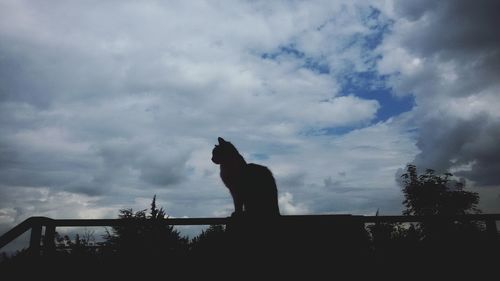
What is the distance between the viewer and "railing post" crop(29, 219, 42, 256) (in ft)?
11.3

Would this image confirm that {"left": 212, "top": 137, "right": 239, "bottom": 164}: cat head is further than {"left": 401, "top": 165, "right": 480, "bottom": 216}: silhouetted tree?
No

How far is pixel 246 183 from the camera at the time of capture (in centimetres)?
598

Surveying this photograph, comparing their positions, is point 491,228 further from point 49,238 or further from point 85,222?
point 49,238

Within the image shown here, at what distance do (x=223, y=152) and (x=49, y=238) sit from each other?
3.88 meters

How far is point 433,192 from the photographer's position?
2911 centimetres

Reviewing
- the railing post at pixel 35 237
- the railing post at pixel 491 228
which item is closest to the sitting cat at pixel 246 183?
the railing post at pixel 35 237

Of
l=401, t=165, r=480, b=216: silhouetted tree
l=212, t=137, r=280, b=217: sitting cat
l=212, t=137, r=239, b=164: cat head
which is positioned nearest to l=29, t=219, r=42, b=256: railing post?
l=212, t=137, r=280, b=217: sitting cat

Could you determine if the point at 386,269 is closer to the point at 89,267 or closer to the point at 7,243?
the point at 89,267

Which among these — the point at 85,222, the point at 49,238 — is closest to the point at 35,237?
the point at 49,238

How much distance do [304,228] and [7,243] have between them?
3.01 m

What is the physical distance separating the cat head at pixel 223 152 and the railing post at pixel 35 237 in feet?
12.5

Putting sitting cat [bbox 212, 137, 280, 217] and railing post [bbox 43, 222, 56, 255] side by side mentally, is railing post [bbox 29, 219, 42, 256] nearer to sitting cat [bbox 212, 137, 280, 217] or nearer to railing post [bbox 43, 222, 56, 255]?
railing post [bbox 43, 222, 56, 255]

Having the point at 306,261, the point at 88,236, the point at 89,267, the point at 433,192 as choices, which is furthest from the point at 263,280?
the point at 433,192

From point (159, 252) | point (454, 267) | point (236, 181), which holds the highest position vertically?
point (236, 181)
